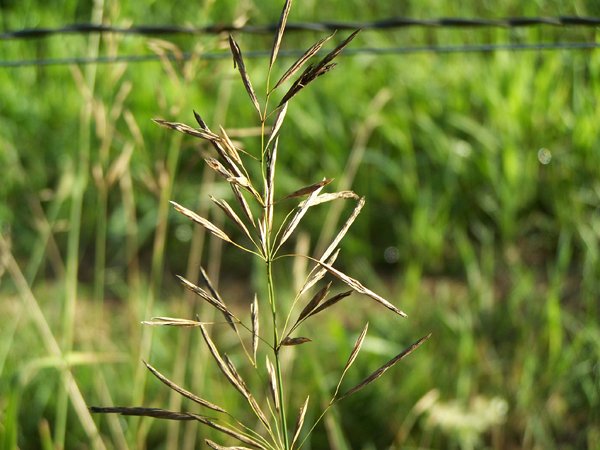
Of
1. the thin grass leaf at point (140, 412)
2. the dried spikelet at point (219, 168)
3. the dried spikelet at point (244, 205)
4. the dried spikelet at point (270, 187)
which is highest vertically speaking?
the dried spikelet at point (219, 168)

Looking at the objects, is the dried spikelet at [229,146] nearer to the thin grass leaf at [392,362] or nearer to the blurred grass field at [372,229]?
the thin grass leaf at [392,362]

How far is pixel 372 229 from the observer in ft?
9.85

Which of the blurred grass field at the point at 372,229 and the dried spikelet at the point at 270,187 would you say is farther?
the blurred grass field at the point at 372,229

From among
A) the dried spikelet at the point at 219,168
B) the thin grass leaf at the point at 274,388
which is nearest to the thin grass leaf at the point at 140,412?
the thin grass leaf at the point at 274,388

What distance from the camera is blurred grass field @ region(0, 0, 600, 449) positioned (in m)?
2.16

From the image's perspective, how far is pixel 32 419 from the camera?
7.70 ft

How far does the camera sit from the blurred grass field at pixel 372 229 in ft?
7.07

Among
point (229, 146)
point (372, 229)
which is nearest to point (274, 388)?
point (229, 146)

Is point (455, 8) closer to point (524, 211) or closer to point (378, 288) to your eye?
point (524, 211)

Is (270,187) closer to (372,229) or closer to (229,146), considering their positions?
(229,146)

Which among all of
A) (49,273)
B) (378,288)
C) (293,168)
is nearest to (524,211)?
Result: (378,288)

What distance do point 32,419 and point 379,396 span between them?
853mm

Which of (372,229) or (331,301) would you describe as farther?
(372,229)

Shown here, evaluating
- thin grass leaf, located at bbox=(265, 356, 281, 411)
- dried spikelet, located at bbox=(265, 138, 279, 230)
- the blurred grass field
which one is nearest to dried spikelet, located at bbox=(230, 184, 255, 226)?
dried spikelet, located at bbox=(265, 138, 279, 230)
